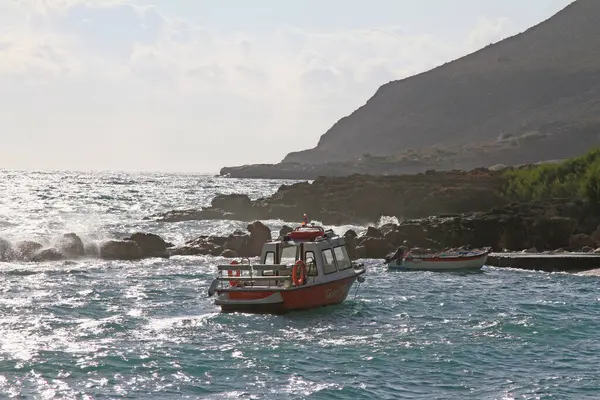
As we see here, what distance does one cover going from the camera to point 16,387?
2111 centimetres

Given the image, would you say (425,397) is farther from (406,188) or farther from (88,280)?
(406,188)

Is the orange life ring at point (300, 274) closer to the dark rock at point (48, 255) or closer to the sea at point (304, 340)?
the sea at point (304, 340)

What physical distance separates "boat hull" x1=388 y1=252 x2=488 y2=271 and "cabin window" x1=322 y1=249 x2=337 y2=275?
1569cm

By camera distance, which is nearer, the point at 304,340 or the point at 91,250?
the point at 304,340

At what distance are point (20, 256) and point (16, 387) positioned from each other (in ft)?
100

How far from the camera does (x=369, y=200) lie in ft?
286

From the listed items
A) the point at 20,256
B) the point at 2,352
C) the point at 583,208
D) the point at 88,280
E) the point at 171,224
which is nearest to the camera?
the point at 2,352

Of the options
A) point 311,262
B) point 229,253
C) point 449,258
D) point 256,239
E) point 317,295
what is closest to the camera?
point 317,295

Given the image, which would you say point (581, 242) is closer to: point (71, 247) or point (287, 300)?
point (287, 300)

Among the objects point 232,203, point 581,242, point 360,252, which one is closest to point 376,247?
point 360,252

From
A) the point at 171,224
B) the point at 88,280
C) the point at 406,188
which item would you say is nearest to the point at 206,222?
the point at 171,224

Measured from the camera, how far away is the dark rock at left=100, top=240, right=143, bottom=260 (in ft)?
172

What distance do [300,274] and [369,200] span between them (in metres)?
56.1

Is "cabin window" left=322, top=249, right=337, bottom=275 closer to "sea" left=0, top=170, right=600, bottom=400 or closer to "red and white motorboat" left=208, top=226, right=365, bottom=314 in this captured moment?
"red and white motorboat" left=208, top=226, right=365, bottom=314
